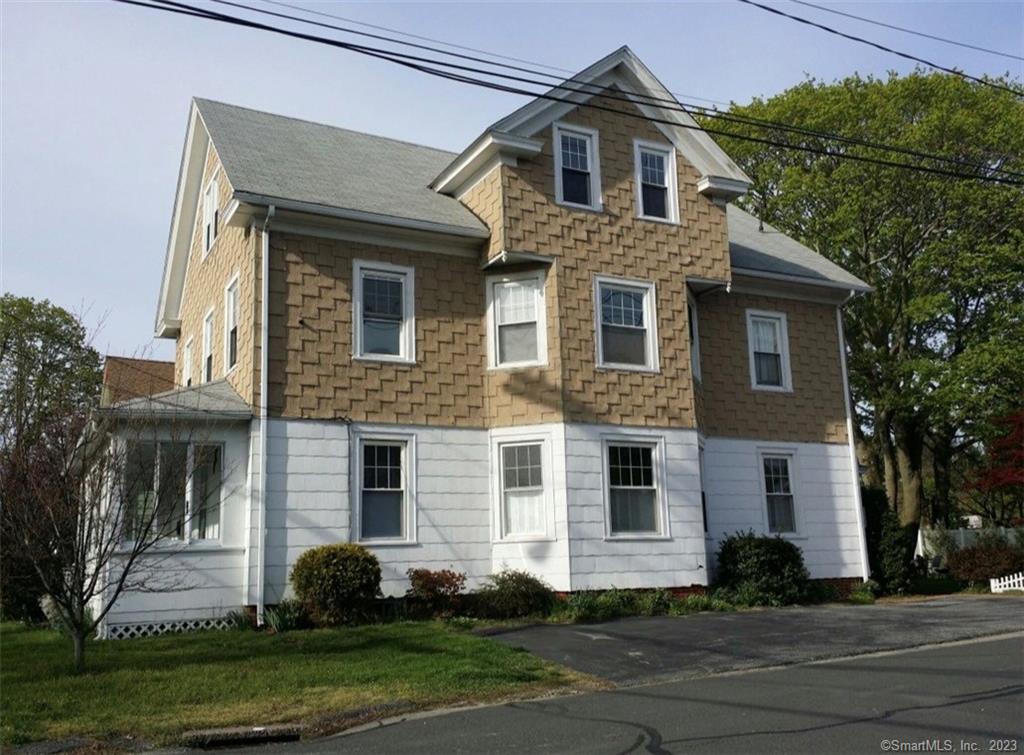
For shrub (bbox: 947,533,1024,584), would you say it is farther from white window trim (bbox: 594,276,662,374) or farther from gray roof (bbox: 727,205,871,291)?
white window trim (bbox: 594,276,662,374)

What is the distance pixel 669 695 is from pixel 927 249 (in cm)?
2363

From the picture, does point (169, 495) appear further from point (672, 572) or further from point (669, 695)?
point (672, 572)

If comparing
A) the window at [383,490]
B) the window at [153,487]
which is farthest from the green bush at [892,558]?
the window at [153,487]

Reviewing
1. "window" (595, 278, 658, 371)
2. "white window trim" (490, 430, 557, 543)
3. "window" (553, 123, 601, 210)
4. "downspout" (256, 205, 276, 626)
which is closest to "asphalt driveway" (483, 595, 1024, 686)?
"white window trim" (490, 430, 557, 543)

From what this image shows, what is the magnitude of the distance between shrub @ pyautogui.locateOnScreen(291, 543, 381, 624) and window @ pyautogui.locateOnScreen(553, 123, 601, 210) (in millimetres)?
7782

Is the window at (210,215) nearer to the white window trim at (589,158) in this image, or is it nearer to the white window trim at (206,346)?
the white window trim at (206,346)

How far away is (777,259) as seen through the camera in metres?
22.1

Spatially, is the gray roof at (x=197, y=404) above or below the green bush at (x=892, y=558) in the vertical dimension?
above

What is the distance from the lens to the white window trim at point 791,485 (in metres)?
20.0

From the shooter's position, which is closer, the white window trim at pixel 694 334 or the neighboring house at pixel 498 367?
the neighboring house at pixel 498 367

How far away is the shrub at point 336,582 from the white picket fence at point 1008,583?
1492 centimetres

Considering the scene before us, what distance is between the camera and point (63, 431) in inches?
463

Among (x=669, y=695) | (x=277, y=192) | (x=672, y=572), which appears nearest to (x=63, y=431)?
(x=277, y=192)

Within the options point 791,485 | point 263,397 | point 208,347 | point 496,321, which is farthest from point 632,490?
point 208,347
